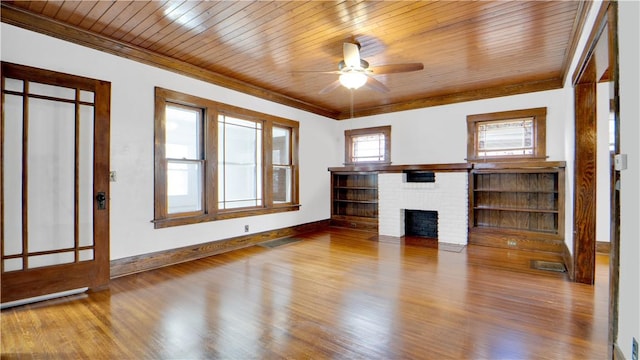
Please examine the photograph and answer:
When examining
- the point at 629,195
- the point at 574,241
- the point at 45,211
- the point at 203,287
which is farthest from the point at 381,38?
the point at 45,211

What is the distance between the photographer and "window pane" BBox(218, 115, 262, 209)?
495 centimetres

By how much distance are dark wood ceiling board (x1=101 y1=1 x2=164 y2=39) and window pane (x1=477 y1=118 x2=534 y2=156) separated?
17.7 ft

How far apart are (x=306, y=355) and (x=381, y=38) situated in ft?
10.8

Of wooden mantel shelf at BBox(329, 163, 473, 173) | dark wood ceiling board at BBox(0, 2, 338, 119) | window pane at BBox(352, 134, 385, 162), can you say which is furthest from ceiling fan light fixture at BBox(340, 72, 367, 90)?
window pane at BBox(352, 134, 385, 162)

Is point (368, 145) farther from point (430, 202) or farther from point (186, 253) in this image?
point (186, 253)

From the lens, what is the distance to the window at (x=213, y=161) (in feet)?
13.5

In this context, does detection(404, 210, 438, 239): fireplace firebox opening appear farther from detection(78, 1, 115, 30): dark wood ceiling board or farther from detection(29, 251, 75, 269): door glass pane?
detection(78, 1, 115, 30): dark wood ceiling board

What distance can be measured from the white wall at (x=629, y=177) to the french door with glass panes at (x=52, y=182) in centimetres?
432

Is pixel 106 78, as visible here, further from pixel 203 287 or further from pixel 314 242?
pixel 314 242

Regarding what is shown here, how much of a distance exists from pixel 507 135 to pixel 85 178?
631 cm

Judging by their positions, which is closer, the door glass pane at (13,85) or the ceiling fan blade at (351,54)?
the door glass pane at (13,85)

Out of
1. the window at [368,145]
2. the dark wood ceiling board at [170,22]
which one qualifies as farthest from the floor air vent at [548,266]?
the dark wood ceiling board at [170,22]

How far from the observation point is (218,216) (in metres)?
4.76

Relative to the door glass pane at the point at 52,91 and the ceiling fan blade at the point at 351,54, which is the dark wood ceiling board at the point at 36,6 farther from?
the ceiling fan blade at the point at 351,54
